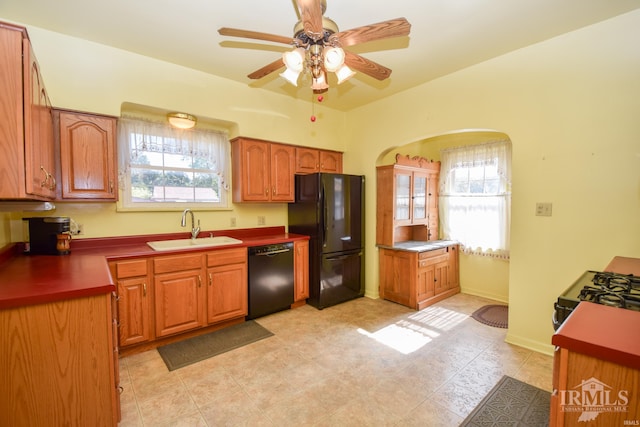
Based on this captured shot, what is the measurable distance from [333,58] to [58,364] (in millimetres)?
2091

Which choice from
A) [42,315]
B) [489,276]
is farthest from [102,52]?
[489,276]

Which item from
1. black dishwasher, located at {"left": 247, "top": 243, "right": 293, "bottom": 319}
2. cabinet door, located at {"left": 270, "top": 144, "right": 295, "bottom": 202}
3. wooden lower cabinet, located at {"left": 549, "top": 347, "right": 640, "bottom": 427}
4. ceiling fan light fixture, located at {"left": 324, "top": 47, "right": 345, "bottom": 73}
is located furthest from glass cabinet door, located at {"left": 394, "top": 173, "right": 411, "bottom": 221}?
wooden lower cabinet, located at {"left": 549, "top": 347, "right": 640, "bottom": 427}

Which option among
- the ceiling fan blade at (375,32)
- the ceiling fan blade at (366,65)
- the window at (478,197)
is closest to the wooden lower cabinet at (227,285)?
the ceiling fan blade at (366,65)

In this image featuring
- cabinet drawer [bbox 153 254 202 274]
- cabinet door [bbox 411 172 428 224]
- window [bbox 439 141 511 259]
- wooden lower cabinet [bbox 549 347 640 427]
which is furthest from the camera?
cabinet door [bbox 411 172 428 224]

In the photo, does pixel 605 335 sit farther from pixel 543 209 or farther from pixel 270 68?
pixel 270 68

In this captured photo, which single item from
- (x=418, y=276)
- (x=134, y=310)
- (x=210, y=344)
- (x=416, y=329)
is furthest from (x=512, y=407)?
(x=134, y=310)

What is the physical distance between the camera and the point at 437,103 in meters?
3.11

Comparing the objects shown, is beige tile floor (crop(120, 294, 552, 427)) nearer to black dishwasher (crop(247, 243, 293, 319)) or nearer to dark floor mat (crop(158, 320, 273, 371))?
dark floor mat (crop(158, 320, 273, 371))

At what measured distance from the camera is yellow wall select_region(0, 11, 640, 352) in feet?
6.82

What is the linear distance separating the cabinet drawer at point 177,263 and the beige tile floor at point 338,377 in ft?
2.45

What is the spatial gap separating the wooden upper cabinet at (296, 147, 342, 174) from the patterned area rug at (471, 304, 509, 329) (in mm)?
2612

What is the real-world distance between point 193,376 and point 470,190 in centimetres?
388

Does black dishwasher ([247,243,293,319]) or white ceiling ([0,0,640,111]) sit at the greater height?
white ceiling ([0,0,640,111])

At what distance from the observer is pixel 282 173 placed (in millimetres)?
3555
